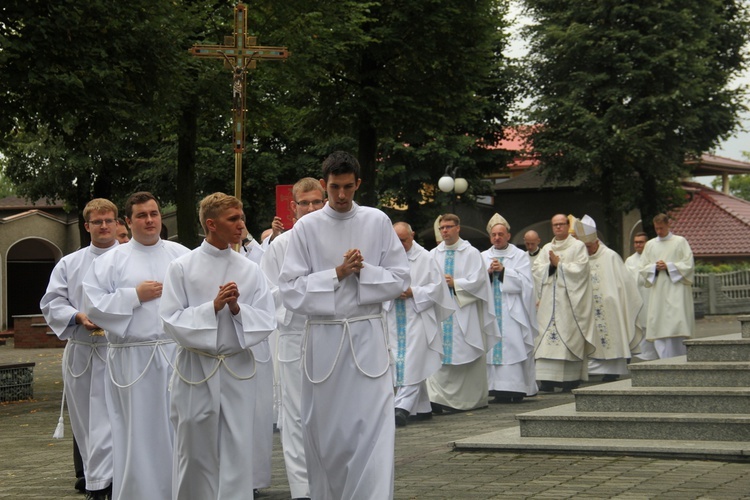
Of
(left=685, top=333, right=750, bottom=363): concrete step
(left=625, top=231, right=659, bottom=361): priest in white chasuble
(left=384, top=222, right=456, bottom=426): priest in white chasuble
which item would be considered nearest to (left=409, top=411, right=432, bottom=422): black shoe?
(left=384, top=222, right=456, bottom=426): priest in white chasuble

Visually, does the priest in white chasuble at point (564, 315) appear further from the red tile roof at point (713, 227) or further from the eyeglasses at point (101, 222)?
the red tile roof at point (713, 227)

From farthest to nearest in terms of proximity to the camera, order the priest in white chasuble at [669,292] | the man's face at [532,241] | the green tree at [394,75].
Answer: the green tree at [394,75], the priest in white chasuble at [669,292], the man's face at [532,241]

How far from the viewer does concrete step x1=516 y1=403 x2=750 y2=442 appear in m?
9.59

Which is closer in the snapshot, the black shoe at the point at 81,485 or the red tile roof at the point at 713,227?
the black shoe at the point at 81,485

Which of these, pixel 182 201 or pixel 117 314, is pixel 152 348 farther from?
pixel 182 201

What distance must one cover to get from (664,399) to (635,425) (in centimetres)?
43

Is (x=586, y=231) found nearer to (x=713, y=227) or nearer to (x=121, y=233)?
(x=121, y=233)

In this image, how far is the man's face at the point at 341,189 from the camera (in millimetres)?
7098

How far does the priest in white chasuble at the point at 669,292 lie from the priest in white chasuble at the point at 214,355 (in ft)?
40.9

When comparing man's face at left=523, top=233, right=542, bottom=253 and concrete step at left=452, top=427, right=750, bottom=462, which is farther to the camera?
man's face at left=523, top=233, right=542, bottom=253

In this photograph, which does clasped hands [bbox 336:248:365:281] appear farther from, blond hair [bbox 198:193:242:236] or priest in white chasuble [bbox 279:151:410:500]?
blond hair [bbox 198:193:242:236]

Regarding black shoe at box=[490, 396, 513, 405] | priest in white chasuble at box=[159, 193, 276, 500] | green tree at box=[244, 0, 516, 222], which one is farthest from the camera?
green tree at box=[244, 0, 516, 222]

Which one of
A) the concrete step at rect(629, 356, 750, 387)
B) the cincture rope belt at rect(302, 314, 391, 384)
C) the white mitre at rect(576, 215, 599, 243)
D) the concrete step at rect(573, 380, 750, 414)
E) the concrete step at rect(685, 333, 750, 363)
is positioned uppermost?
the white mitre at rect(576, 215, 599, 243)

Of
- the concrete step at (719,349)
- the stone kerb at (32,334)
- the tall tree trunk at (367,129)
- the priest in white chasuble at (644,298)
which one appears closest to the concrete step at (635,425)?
the concrete step at (719,349)
